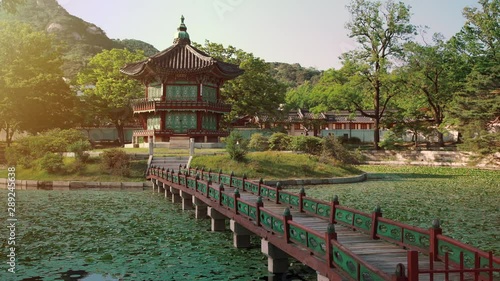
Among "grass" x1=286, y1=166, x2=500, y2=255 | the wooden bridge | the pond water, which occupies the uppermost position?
the wooden bridge

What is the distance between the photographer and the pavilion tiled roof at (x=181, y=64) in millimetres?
48531

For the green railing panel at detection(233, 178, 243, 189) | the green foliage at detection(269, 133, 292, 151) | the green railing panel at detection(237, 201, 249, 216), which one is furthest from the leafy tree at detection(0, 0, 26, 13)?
the green foliage at detection(269, 133, 292, 151)

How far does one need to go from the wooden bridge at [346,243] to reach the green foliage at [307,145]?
27.8 metres

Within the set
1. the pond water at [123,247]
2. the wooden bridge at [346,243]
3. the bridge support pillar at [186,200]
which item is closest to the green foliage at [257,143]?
the bridge support pillar at [186,200]

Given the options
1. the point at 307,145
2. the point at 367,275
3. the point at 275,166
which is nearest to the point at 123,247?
the point at 367,275

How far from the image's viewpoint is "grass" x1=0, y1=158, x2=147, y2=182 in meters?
34.9

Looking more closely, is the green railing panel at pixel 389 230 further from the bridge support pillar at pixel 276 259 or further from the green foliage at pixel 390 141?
the green foliage at pixel 390 141

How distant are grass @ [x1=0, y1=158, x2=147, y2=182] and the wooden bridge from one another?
1882 centimetres

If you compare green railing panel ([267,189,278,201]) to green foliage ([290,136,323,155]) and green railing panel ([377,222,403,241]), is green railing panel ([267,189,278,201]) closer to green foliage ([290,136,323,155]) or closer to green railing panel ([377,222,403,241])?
green railing panel ([377,222,403,241])

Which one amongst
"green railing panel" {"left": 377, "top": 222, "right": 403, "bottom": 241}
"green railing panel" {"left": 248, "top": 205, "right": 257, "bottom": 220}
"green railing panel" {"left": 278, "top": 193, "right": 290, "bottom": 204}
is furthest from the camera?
"green railing panel" {"left": 278, "top": 193, "right": 290, "bottom": 204}

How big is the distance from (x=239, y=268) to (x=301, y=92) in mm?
120088

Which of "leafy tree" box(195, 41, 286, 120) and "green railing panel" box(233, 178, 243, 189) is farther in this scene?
"leafy tree" box(195, 41, 286, 120)

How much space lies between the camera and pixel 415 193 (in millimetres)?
29391

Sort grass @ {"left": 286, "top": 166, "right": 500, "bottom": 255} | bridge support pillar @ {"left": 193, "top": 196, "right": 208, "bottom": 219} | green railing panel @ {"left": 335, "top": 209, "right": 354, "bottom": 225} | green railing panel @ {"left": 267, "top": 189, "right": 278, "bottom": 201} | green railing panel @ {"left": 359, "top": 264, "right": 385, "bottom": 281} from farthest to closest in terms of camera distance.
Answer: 1. bridge support pillar @ {"left": 193, "top": 196, "right": 208, "bottom": 219}
2. green railing panel @ {"left": 267, "top": 189, "right": 278, "bottom": 201}
3. grass @ {"left": 286, "top": 166, "right": 500, "bottom": 255}
4. green railing panel @ {"left": 335, "top": 209, "right": 354, "bottom": 225}
5. green railing panel @ {"left": 359, "top": 264, "right": 385, "bottom": 281}
